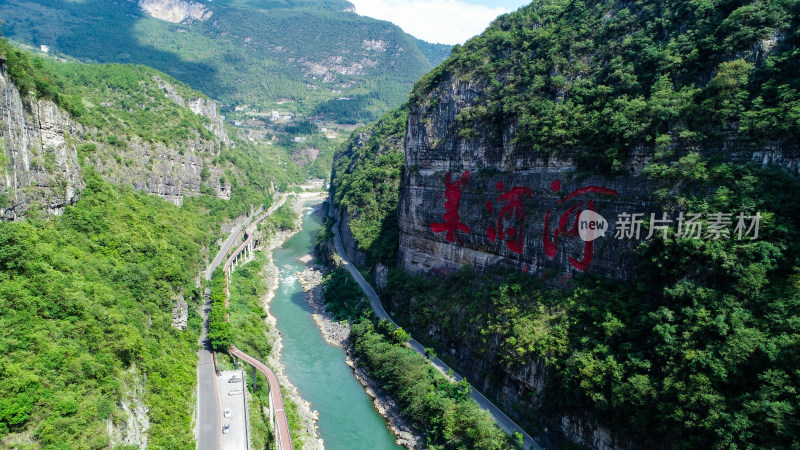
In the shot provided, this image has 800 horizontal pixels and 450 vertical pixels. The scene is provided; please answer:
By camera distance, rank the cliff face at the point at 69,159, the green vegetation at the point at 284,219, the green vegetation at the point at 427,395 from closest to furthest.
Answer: the cliff face at the point at 69,159
the green vegetation at the point at 427,395
the green vegetation at the point at 284,219

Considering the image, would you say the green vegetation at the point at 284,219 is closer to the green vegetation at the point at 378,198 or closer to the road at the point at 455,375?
the green vegetation at the point at 378,198

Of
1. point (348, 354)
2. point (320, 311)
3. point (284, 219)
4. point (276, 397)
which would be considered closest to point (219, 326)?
point (276, 397)

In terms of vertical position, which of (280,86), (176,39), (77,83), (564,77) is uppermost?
(176,39)

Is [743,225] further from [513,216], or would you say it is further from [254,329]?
[254,329]

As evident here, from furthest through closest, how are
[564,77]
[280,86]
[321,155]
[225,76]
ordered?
[280,86] < [225,76] < [321,155] < [564,77]

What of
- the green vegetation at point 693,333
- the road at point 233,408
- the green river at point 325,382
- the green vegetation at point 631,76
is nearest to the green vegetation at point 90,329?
the road at point 233,408

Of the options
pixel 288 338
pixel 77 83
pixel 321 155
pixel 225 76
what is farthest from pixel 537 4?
pixel 225 76

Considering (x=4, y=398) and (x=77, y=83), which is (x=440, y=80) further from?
(x=77, y=83)
